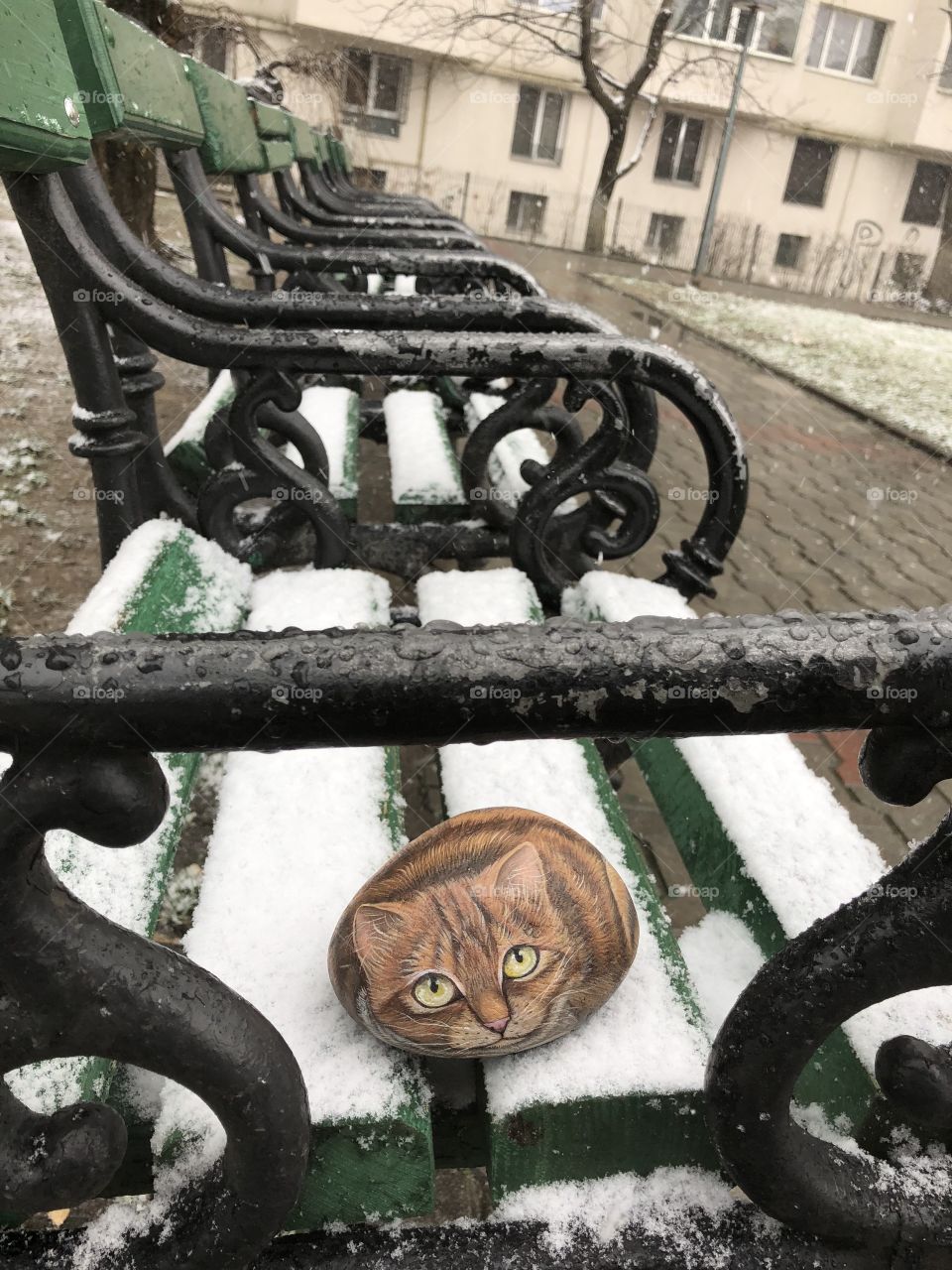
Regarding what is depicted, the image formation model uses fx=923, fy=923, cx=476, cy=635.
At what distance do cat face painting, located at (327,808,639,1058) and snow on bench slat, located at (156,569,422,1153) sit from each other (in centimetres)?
5

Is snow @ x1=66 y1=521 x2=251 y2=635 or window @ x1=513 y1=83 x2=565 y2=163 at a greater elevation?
window @ x1=513 y1=83 x2=565 y2=163

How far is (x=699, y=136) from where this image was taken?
23.1 m

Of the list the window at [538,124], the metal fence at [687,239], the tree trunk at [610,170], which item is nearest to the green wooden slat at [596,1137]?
the tree trunk at [610,170]

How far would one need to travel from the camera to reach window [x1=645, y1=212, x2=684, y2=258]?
23188 mm

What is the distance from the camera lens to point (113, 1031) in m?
0.66

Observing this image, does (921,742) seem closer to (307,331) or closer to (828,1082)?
(828,1082)

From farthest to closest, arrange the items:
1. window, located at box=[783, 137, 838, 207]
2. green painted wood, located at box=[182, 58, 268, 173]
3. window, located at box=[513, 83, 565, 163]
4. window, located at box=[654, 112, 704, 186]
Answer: window, located at box=[783, 137, 838, 207], window, located at box=[654, 112, 704, 186], window, located at box=[513, 83, 565, 163], green painted wood, located at box=[182, 58, 268, 173]

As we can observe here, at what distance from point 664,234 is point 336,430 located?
2336 cm

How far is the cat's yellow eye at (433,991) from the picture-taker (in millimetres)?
898

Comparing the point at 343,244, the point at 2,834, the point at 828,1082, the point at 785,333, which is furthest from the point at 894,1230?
the point at 785,333
